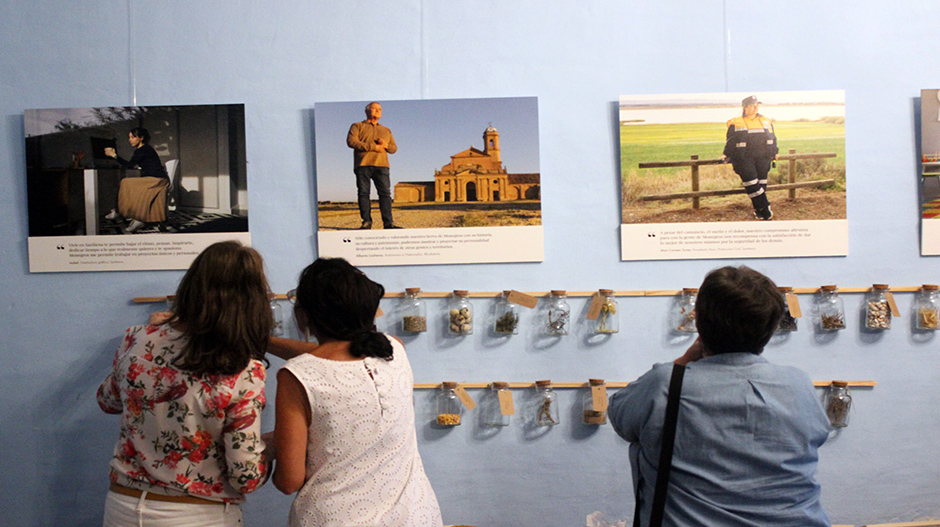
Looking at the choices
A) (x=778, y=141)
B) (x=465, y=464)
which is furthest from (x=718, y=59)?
(x=465, y=464)

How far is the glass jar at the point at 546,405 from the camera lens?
236 centimetres

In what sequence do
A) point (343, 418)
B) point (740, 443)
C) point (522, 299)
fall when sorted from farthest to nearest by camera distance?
point (522, 299) → point (343, 418) → point (740, 443)

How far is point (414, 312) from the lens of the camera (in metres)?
2.40

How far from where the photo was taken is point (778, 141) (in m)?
2.39

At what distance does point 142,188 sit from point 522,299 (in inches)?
60.6

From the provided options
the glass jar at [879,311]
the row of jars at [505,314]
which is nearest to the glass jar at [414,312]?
the row of jars at [505,314]

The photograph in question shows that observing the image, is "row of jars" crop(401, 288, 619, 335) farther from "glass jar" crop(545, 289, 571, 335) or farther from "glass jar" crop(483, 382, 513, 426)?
"glass jar" crop(483, 382, 513, 426)

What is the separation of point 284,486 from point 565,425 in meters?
1.24

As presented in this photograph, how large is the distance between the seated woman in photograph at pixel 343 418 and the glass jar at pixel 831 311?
1.75 m

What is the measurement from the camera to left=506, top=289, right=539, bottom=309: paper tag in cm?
228

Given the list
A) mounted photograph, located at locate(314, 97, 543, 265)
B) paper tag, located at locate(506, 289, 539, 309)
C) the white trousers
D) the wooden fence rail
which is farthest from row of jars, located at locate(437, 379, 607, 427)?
the white trousers

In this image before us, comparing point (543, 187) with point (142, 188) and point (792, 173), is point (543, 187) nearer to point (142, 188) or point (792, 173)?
point (792, 173)

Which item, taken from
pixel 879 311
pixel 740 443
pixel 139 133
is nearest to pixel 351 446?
pixel 740 443

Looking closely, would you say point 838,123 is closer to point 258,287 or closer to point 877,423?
point 877,423
